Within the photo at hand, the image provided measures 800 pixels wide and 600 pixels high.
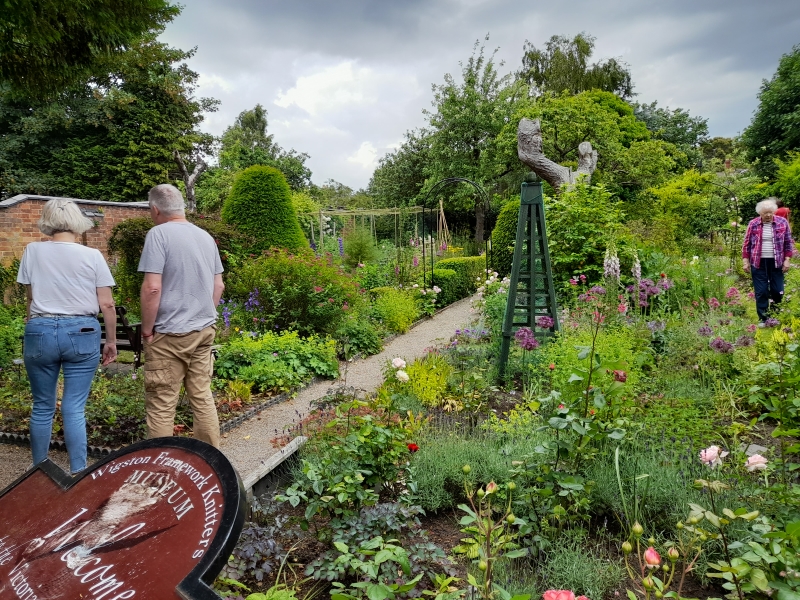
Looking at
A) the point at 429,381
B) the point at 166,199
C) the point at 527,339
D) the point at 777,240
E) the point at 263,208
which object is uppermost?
the point at 263,208

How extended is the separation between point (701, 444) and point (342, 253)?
1026cm

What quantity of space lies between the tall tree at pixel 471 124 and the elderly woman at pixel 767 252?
52.2 feet

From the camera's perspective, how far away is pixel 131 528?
56.0 inches

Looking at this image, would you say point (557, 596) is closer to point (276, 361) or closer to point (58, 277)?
point (58, 277)

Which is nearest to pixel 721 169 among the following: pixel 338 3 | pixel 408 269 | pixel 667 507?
pixel 408 269

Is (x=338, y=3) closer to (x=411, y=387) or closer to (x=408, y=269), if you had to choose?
(x=411, y=387)

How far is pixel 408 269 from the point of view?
11008mm

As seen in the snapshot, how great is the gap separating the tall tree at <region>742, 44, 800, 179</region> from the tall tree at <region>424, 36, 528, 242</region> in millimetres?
11253

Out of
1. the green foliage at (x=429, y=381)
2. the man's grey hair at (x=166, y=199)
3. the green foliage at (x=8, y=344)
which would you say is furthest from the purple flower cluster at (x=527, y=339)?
the green foliage at (x=8, y=344)

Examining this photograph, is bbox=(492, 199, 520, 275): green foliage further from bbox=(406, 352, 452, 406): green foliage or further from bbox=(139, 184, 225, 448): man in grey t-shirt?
bbox=(139, 184, 225, 448): man in grey t-shirt

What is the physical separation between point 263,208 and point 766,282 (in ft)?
26.0

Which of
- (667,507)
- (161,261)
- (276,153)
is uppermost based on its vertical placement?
(276,153)

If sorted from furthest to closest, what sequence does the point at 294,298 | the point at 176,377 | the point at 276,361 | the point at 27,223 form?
the point at 27,223
the point at 294,298
the point at 276,361
the point at 176,377

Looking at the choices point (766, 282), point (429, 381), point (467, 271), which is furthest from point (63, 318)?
point (467, 271)
